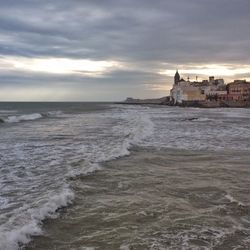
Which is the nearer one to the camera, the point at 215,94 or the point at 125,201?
the point at 125,201

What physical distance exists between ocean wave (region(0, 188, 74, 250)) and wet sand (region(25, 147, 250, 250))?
A: 0.49ft

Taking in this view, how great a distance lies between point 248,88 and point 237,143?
9408 centimetres

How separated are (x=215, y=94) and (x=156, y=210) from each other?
11311 cm

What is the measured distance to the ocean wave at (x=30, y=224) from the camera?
5.59m

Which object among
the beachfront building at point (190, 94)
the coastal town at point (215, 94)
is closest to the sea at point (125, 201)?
the coastal town at point (215, 94)

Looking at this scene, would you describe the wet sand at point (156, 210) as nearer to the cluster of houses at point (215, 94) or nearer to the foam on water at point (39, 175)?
the foam on water at point (39, 175)

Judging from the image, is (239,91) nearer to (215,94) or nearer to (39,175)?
(215,94)

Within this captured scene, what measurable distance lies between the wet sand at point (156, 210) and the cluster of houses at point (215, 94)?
309 ft

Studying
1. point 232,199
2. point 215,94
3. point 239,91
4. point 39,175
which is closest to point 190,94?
point 215,94

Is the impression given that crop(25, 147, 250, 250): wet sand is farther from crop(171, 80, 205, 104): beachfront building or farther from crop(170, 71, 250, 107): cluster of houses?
crop(171, 80, 205, 104): beachfront building

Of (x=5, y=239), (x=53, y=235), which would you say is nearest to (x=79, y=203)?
(x=53, y=235)

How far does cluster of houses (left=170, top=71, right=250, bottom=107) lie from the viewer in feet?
344

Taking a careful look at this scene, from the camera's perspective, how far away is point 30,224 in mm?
6281

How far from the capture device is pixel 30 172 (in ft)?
35.4
